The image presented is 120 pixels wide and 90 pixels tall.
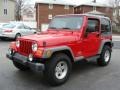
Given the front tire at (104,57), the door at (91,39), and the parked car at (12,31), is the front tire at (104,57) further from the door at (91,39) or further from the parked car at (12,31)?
the parked car at (12,31)

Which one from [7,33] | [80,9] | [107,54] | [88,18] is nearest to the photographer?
[88,18]

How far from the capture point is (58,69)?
6.54m

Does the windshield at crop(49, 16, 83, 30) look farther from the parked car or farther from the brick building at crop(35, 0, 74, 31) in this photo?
the brick building at crop(35, 0, 74, 31)

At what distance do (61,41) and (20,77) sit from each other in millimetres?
1704

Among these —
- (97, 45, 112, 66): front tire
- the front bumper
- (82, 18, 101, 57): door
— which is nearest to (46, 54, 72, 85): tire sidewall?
the front bumper

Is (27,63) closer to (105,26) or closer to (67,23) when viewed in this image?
(67,23)

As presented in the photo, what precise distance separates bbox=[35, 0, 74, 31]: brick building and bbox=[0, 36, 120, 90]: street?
39347 mm

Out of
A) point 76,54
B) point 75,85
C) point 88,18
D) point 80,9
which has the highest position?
point 80,9

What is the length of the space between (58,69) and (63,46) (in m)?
0.65

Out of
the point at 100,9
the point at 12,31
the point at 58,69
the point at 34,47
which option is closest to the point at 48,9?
the point at 100,9

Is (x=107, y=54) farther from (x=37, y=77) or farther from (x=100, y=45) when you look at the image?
(x=37, y=77)

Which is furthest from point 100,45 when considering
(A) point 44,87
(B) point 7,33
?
(B) point 7,33

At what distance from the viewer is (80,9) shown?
55.0m

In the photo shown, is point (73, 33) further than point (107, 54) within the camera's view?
No
